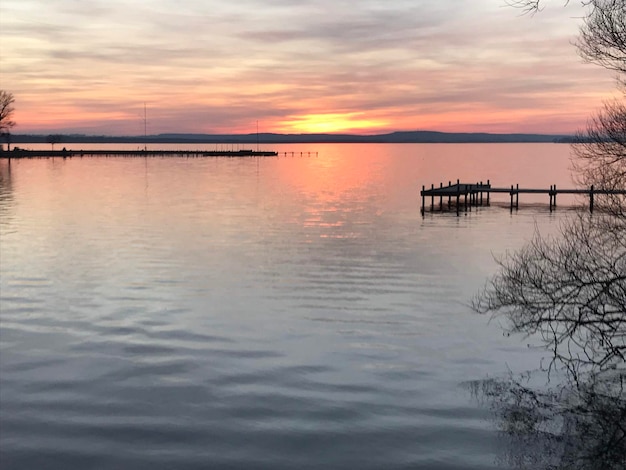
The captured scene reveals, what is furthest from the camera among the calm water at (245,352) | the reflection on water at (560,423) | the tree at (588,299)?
the tree at (588,299)

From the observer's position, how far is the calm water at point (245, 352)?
12.2 metres

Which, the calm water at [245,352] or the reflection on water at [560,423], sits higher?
the calm water at [245,352]

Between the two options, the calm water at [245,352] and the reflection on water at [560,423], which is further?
the calm water at [245,352]

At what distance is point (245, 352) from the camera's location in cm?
1773

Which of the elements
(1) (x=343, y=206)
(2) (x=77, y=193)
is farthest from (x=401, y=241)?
(2) (x=77, y=193)

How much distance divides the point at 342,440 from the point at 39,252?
2592 centimetres

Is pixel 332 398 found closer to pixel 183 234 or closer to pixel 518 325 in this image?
pixel 518 325

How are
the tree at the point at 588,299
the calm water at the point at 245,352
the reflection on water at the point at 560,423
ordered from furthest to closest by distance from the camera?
the tree at the point at 588,299 < the calm water at the point at 245,352 < the reflection on water at the point at 560,423

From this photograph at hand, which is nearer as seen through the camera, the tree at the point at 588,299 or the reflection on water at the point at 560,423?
the reflection on water at the point at 560,423

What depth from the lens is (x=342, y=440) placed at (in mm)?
12430

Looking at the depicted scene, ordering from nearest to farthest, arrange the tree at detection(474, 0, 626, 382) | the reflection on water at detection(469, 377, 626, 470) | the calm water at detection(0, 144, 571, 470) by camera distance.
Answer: the reflection on water at detection(469, 377, 626, 470) < the calm water at detection(0, 144, 571, 470) < the tree at detection(474, 0, 626, 382)

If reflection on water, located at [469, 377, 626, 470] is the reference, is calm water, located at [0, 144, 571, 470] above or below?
above

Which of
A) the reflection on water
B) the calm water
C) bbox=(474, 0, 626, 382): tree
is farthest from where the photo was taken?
bbox=(474, 0, 626, 382): tree

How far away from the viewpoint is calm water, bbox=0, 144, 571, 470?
40.2ft
